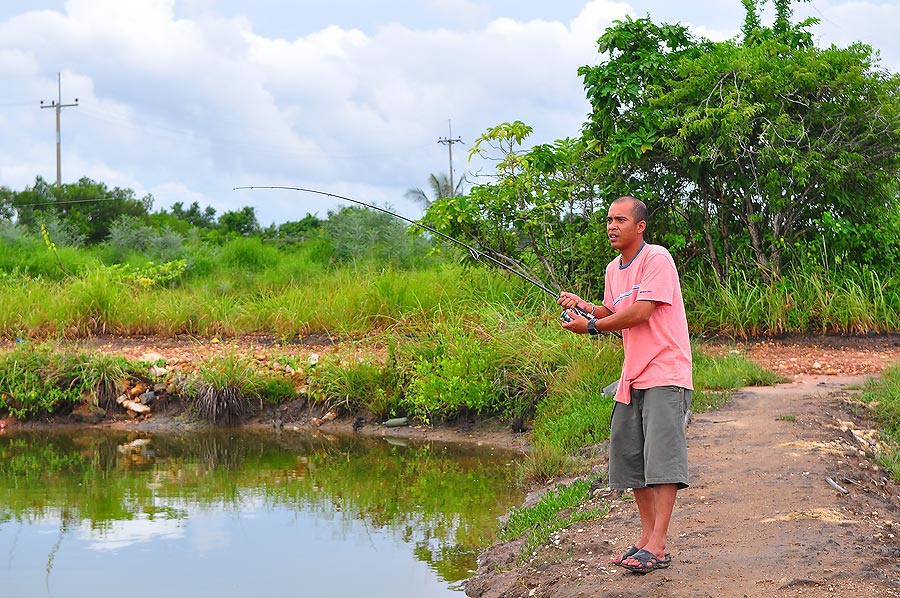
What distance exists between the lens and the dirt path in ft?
14.5

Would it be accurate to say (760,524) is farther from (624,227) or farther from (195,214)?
(195,214)

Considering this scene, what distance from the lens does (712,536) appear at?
5129mm

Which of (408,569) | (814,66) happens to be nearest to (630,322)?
(408,569)

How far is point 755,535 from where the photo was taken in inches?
199

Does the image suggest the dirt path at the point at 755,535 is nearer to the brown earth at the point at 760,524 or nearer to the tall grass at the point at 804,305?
the brown earth at the point at 760,524

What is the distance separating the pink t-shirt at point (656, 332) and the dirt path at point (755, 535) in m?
0.87

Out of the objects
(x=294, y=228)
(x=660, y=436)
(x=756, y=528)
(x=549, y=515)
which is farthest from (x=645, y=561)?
(x=294, y=228)

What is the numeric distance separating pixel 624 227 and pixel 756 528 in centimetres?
177

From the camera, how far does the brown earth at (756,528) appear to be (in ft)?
14.5

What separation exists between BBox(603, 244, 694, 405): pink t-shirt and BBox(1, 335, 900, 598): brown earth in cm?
88

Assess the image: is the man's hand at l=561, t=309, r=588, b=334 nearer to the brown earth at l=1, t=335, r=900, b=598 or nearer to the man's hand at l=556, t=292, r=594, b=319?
the man's hand at l=556, t=292, r=594, b=319

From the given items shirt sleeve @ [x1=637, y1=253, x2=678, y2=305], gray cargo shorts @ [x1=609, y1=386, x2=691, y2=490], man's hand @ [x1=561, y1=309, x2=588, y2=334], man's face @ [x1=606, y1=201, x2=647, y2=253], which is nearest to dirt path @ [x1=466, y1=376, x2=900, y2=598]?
gray cargo shorts @ [x1=609, y1=386, x2=691, y2=490]

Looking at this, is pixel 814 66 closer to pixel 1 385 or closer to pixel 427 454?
pixel 427 454

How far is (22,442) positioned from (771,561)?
8.27 metres
